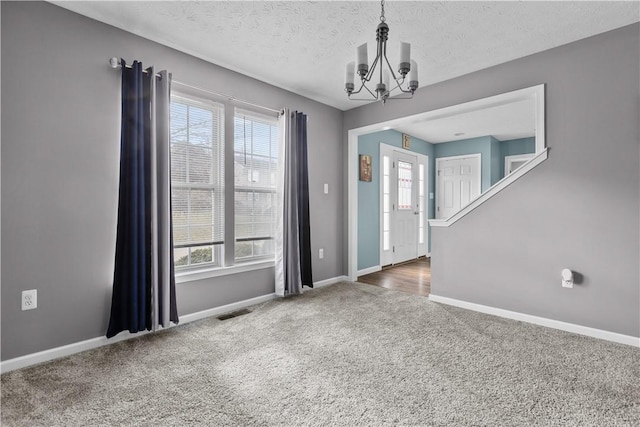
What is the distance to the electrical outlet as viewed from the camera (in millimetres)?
2072

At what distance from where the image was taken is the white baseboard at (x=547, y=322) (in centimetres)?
243

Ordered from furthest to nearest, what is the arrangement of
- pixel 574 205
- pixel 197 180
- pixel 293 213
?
1. pixel 293 213
2. pixel 197 180
3. pixel 574 205

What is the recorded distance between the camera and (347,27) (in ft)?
8.06

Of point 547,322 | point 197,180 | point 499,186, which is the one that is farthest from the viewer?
point 499,186

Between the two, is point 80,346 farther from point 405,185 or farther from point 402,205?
point 405,185

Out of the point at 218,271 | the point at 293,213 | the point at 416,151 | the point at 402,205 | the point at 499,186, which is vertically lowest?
the point at 218,271

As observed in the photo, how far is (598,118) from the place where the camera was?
8.32 feet

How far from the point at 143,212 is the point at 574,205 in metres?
3.55

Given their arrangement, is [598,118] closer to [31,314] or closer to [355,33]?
[355,33]

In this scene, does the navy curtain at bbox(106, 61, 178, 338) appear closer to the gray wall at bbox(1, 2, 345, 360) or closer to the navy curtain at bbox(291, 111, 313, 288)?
the gray wall at bbox(1, 2, 345, 360)

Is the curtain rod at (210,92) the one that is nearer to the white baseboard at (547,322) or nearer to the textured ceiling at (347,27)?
the textured ceiling at (347,27)

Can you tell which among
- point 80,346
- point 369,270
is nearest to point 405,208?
point 369,270

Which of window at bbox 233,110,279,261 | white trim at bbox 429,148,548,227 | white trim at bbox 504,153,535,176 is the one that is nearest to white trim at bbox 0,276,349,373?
window at bbox 233,110,279,261

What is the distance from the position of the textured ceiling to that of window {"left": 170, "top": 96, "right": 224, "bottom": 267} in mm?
551
